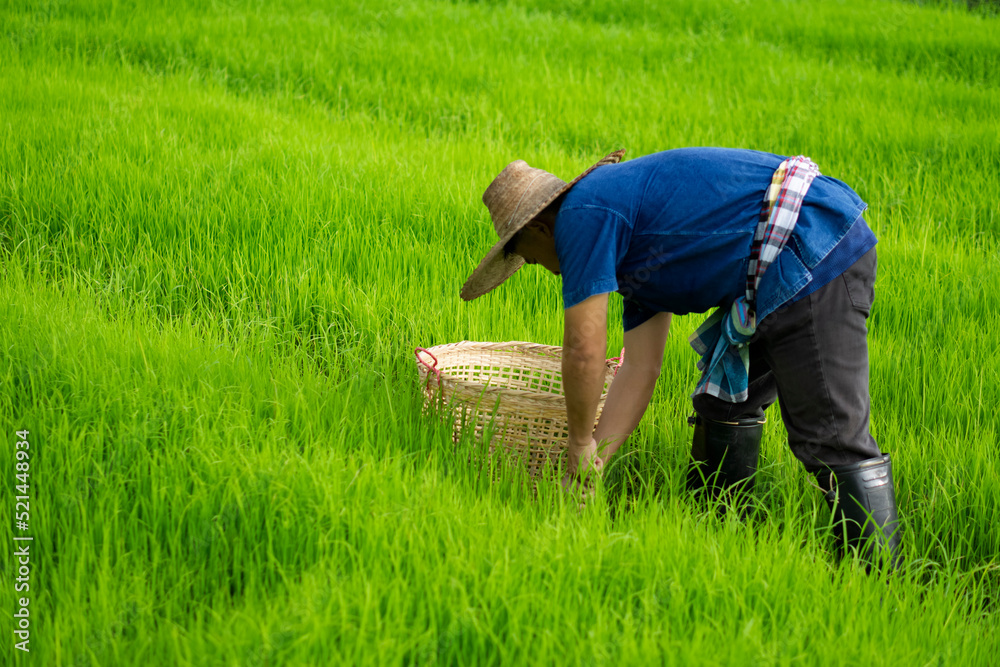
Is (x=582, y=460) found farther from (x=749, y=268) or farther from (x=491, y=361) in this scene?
(x=491, y=361)

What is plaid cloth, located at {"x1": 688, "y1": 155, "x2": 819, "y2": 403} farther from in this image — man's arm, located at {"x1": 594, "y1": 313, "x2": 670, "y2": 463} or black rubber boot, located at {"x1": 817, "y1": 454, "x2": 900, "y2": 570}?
black rubber boot, located at {"x1": 817, "y1": 454, "x2": 900, "y2": 570}

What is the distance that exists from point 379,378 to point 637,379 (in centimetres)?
91

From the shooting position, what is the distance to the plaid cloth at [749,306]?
1.83 m

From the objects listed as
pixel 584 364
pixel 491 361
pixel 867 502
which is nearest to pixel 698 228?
pixel 584 364

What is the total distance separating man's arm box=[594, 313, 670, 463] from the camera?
2389 mm

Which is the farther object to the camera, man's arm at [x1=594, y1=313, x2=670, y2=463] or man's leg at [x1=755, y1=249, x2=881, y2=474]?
man's arm at [x1=594, y1=313, x2=670, y2=463]

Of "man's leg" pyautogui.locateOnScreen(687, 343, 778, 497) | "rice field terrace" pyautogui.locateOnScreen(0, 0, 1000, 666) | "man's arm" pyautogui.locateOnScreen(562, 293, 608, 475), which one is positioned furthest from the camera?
"man's leg" pyautogui.locateOnScreen(687, 343, 778, 497)

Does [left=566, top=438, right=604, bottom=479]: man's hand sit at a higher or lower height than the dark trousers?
lower

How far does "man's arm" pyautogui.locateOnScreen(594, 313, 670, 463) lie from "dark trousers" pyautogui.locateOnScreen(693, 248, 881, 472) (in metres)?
0.49

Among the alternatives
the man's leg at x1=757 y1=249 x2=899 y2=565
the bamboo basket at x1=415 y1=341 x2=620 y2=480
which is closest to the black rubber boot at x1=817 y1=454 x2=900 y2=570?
the man's leg at x1=757 y1=249 x2=899 y2=565

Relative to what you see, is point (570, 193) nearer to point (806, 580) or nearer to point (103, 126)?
point (806, 580)

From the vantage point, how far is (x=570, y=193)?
1866mm

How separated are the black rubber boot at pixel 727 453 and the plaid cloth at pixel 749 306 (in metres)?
0.12

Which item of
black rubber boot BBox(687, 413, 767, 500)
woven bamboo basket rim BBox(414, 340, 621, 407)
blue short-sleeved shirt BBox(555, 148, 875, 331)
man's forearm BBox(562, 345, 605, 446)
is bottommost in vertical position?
black rubber boot BBox(687, 413, 767, 500)
